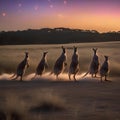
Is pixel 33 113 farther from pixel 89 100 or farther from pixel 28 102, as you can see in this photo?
pixel 89 100

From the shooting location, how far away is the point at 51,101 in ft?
62.7

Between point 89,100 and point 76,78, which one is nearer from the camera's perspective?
point 89,100

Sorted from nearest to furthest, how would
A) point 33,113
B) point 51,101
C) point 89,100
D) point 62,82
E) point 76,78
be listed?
1. point 33,113
2. point 51,101
3. point 89,100
4. point 62,82
5. point 76,78

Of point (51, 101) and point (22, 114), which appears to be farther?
point (51, 101)

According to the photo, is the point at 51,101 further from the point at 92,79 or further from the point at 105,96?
the point at 92,79

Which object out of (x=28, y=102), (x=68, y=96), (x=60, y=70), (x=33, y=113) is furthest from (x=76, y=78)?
(x=33, y=113)

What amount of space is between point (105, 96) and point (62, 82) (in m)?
5.97

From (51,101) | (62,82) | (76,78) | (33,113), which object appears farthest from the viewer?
(76,78)

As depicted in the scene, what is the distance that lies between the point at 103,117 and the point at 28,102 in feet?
12.5

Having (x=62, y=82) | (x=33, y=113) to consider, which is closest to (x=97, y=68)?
(x=62, y=82)

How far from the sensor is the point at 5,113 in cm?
1609

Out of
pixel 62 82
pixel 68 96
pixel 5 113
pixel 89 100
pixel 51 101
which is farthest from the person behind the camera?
pixel 62 82

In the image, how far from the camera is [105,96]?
2177 centimetres

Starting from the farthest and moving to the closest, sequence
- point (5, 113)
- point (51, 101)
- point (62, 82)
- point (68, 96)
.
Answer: point (62, 82), point (68, 96), point (51, 101), point (5, 113)
